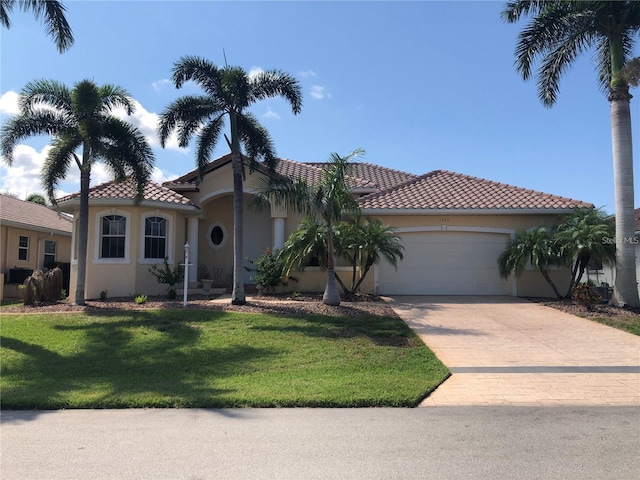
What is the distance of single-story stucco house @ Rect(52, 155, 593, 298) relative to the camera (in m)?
16.2

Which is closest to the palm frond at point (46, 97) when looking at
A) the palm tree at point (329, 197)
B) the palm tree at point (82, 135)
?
the palm tree at point (82, 135)

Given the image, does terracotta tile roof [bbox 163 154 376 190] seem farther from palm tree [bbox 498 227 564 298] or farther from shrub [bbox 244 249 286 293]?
palm tree [bbox 498 227 564 298]

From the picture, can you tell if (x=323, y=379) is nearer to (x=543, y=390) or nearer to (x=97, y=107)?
(x=543, y=390)

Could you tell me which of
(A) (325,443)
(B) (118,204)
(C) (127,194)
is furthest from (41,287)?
(A) (325,443)

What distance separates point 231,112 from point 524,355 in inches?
389

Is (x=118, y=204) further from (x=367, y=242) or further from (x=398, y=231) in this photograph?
(x=398, y=231)

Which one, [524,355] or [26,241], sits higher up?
[26,241]

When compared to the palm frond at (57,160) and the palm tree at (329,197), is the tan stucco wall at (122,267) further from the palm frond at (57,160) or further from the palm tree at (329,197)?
the palm tree at (329,197)

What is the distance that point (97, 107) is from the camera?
43.6 ft

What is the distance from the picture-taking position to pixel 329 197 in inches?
511

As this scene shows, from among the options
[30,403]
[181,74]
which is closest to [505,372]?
[30,403]

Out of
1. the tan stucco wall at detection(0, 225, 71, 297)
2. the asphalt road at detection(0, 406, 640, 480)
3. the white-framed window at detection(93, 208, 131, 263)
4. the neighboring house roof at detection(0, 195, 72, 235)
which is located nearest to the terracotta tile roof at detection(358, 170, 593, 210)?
the white-framed window at detection(93, 208, 131, 263)

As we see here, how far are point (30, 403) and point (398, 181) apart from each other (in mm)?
18312

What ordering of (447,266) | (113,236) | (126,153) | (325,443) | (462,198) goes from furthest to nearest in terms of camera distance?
1. (462,198)
2. (447,266)
3. (113,236)
4. (126,153)
5. (325,443)
